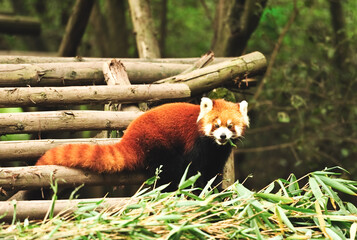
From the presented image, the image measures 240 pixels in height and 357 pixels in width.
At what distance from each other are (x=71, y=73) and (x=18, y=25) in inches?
152

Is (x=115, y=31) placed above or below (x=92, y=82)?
above

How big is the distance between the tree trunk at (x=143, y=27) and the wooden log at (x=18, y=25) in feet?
8.04

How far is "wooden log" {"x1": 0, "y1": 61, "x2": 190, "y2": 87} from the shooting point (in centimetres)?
395

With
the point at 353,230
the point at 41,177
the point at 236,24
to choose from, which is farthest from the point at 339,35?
the point at 41,177

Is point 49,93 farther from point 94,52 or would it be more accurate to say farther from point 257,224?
point 94,52

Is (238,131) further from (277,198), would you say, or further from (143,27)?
(143,27)

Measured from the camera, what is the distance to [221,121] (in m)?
3.27

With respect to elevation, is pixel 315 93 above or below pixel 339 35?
below

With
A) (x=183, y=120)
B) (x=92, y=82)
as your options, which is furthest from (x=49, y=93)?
(x=183, y=120)

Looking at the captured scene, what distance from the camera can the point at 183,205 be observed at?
2.44 m

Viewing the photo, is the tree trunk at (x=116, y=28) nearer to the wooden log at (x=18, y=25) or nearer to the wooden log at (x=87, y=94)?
the wooden log at (x=18, y=25)

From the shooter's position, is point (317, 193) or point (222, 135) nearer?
point (317, 193)

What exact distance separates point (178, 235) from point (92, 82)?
2.40 meters

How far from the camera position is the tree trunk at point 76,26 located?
6.12 meters
